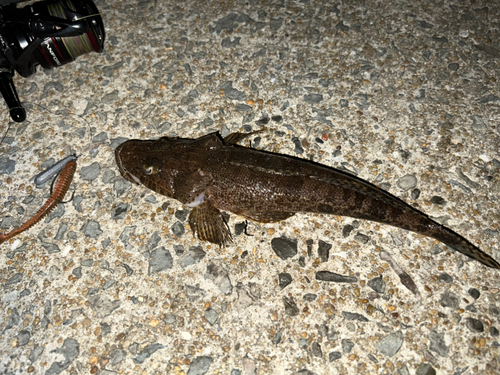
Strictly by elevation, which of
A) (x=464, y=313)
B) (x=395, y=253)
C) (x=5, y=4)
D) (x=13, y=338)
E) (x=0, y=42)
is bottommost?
(x=464, y=313)

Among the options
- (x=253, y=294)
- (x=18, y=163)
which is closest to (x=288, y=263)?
(x=253, y=294)

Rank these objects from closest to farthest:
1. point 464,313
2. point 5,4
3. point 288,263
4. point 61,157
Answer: point 464,313, point 288,263, point 5,4, point 61,157

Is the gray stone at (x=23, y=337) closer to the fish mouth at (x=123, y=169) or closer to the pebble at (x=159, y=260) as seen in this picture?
the pebble at (x=159, y=260)

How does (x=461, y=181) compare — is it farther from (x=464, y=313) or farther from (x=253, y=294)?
(x=253, y=294)

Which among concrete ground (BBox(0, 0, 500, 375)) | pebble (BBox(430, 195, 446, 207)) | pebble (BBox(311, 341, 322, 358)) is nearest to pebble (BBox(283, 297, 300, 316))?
concrete ground (BBox(0, 0, 500, 375))

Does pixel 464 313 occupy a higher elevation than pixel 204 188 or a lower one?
lower

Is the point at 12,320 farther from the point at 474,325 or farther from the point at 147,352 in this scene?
the point at 474,325

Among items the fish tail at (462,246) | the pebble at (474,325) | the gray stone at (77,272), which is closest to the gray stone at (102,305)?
the gray stone at (77,272)
